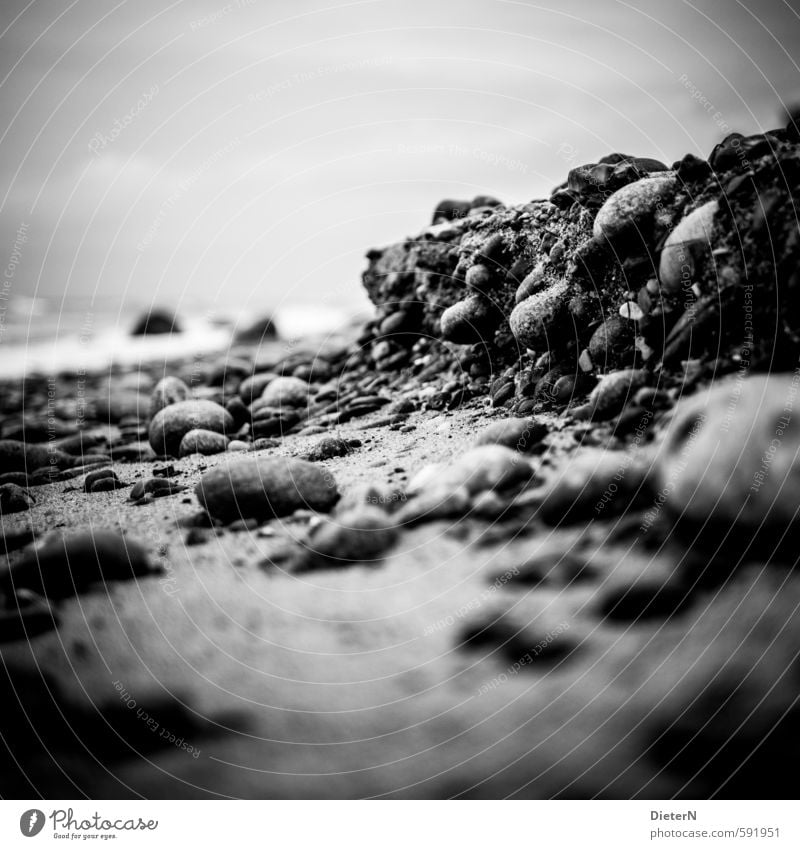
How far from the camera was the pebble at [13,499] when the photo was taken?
2.43 metres

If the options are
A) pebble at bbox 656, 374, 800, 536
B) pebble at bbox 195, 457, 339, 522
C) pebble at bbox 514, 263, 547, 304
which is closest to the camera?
pebble at bbox 656, 374, 800, 536

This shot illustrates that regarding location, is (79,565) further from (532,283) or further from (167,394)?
(532,283)

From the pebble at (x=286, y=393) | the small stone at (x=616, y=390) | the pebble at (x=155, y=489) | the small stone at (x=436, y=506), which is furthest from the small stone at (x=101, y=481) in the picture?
the small stone at (x=616, y=390)

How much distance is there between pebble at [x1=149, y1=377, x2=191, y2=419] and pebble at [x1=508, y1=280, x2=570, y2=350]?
5.74 ft

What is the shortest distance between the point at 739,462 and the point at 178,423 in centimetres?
243

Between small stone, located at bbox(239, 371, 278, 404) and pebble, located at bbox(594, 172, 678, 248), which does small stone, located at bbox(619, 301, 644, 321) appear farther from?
small stone, located at bbox(239, 371, 278, 404)

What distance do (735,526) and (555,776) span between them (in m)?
1.12

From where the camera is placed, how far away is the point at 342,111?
2596 millimetres

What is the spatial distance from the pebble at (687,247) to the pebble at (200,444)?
6.82 feet

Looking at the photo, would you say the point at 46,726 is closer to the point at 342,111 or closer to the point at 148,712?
the point at 148,712

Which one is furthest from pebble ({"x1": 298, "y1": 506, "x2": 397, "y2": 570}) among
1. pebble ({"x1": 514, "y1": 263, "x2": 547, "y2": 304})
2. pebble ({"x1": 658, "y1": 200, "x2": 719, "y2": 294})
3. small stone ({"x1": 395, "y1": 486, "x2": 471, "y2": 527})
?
pebble ({"x1": 658, "y1": 200, "x2": 719, "y2": 294})

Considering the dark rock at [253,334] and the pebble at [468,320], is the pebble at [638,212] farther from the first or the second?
the dark rock at [253,334]

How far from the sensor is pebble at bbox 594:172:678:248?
91.0 inches

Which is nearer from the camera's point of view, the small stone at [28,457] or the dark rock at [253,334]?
the small stone at [28,457]
